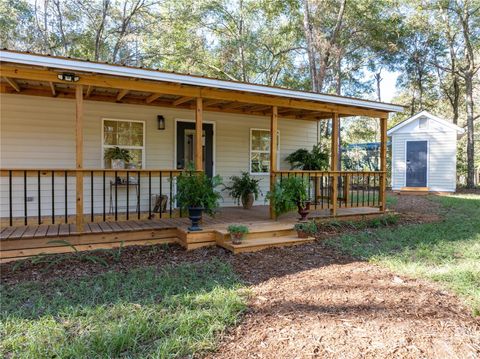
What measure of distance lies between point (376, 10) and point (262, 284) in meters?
14.7

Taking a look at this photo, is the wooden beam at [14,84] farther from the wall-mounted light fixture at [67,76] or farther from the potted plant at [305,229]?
the potted plant at [305,229]

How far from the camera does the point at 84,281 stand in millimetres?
3637

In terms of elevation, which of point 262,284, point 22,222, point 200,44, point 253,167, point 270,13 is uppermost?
point 270,13

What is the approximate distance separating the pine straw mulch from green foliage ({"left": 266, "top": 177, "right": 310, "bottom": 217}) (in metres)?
1.21

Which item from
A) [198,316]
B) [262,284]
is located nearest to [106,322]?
[198,316]

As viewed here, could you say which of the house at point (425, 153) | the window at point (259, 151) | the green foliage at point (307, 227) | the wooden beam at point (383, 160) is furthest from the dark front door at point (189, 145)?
the house at point (425, 153)

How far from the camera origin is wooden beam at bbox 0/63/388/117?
4.33 metres

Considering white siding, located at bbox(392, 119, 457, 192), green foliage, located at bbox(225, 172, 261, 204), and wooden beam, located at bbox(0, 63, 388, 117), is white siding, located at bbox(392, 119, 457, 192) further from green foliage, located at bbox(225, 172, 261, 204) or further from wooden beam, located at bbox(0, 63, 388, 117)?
green foliage, located at bbox(225, 172, 261, 204)

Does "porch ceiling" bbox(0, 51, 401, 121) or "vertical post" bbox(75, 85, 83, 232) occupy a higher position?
"porch ceiling" bbox(0, 51, 401, 121)

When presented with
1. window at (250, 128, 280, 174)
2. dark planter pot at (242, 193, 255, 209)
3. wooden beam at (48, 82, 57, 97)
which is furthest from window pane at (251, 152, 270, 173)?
wooden beam at (48, 82, 57, 97)

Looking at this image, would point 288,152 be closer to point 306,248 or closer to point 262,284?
point 306,248

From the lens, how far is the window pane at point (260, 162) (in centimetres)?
815

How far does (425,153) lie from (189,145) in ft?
35.2

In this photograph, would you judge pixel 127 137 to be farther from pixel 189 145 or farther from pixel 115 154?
pixel 189 145
